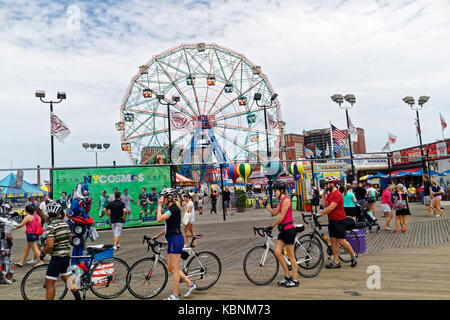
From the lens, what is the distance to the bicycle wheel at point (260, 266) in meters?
6.48

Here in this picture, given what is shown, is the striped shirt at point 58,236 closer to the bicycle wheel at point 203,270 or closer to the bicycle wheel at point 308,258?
the bicycle wheel at point 203,270

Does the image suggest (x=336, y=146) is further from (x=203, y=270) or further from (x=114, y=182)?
(x=203, y=270)

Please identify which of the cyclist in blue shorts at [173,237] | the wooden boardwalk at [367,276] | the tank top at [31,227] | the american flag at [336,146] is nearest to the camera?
the cyclist in blue shorts at [173,237]

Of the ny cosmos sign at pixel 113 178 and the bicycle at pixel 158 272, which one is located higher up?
the ny cosmos sign at pixel 113 178

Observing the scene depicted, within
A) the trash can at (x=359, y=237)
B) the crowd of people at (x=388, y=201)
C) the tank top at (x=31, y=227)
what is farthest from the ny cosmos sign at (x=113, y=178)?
the trash can at (x=359, y=237)

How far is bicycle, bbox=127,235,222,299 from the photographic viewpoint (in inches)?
232

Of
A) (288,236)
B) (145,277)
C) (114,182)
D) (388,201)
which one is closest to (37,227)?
(145,277)

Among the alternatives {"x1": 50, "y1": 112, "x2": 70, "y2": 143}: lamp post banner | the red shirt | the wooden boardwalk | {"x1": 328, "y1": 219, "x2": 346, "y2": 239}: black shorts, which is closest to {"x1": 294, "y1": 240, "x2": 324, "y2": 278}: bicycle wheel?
the wooden boardwalk

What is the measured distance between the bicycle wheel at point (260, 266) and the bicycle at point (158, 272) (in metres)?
0.62

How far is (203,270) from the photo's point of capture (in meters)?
6.32

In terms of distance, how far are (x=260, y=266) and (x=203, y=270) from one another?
994mm
